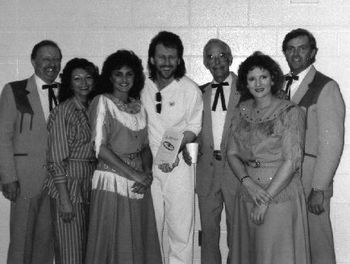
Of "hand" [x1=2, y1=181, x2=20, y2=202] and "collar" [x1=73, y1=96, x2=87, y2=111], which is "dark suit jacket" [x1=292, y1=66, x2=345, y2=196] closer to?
"collar" [x1=73, y1=96, x2=87, y2=111]

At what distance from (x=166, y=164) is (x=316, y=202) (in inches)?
33.9

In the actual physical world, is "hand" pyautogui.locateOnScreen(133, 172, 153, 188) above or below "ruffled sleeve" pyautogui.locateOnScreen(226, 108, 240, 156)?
below

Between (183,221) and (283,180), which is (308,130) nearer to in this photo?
(283,180)

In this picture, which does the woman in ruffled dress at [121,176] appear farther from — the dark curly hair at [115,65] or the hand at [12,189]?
the hand at [12,189]

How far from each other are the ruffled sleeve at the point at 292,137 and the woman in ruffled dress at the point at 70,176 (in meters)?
1.01

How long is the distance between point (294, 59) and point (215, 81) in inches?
20.6

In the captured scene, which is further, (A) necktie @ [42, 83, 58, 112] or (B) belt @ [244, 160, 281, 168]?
(A) necktie @ [42, 83, 58, 112]

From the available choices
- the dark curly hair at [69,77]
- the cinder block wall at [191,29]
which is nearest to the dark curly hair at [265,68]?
the dark curly hair at [69,77]

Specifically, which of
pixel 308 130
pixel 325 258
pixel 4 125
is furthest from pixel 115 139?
pixel 325 258

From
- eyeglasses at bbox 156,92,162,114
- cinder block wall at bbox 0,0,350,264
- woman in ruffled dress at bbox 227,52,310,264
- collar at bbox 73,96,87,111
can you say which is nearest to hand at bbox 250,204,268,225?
woman in ruffled dress at bbox 227,52,310,264

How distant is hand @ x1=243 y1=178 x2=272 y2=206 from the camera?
239cm

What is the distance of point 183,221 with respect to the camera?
279cm

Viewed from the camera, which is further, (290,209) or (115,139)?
(115,139)

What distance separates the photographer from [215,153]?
120 inches
